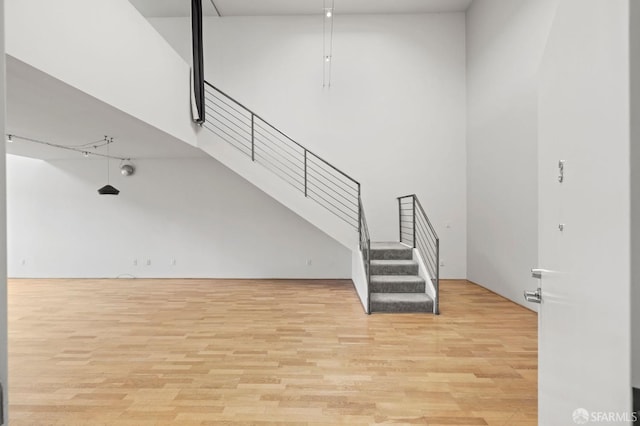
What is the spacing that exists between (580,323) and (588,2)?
0.88 metres

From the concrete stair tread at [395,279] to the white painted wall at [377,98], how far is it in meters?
2.17

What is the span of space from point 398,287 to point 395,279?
5.4 inches

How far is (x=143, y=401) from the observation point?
105 inches

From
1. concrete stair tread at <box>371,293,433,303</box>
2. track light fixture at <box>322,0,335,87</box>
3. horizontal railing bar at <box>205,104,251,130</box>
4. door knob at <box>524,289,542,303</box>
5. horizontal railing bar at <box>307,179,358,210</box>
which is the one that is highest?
track light fixture at <box>322,0,335,87</box>

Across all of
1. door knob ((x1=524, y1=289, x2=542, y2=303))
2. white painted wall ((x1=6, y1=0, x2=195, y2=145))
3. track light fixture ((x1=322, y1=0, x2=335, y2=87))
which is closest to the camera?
door knob ((x1=524, y1=289, x2=542, y2=303))

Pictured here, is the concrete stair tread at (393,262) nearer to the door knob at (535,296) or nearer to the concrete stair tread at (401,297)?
the concrete stair tread at (401,297)

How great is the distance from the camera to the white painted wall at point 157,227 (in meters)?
8.09

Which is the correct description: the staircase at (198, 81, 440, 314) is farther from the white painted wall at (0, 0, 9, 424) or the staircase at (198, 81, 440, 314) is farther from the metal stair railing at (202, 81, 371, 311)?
the white painted wall at (0, 0, 9, 424)

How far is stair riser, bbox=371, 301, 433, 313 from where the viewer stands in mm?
5129

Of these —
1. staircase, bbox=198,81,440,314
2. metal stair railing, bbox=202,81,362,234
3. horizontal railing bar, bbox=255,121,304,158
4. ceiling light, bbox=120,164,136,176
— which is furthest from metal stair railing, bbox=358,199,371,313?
ceiling light, bbox=120,164,136,176

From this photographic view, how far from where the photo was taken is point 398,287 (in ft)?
18.4

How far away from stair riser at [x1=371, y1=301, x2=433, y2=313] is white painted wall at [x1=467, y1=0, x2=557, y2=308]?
1.62 metres
